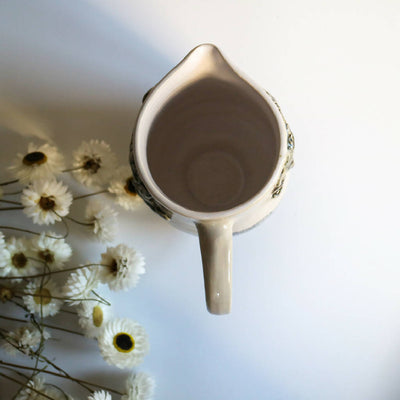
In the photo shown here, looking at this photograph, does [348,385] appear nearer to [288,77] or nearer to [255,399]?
[255,399]

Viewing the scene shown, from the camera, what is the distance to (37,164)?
48 centimetres

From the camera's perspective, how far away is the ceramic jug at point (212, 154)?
15.8 inches

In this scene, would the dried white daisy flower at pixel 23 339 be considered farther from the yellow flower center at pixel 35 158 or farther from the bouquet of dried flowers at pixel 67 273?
the yellow flower center at pixel 35 158

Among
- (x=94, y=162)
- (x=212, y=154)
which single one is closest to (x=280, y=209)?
(x=212, y=154)

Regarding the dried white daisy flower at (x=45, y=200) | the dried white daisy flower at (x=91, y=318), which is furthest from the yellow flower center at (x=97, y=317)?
the dried white daisy flower at (x=45, y=200)

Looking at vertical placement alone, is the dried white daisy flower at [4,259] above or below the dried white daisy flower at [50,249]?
below

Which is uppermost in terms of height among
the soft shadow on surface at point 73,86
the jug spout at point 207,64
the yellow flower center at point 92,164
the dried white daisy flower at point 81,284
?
the soft shadow on surface at point 73,86

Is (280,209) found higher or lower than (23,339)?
higher

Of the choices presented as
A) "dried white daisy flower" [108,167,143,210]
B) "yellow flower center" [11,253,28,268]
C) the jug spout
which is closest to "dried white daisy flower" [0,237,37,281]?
"yellow flower center" [11,253,28,268]

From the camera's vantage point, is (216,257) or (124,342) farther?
(124,342)

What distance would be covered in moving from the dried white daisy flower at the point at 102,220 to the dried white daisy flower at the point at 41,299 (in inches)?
3.0

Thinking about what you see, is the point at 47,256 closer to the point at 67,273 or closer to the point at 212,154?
the point at 67,273

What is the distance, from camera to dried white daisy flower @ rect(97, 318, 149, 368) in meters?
0.49

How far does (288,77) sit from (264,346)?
0.28 m
